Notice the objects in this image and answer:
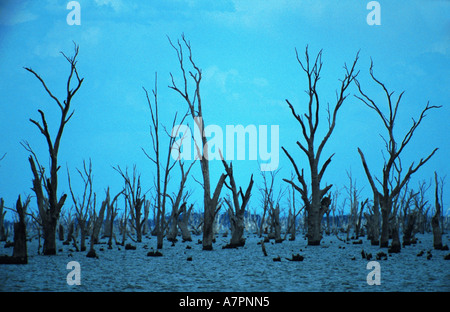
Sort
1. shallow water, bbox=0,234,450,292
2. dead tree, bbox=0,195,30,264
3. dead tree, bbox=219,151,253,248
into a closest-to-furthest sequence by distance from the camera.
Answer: shallow water, bbox=0,234,450,292
dead tree, bbox=0,195,30,264
dead tree, bbox=219,151,253,248

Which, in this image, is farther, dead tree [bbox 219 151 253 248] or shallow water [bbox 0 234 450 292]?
dead tree [bbox 219 151 253 248]

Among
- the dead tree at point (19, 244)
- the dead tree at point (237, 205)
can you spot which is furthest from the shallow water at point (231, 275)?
the dead tree at point (237, 205)

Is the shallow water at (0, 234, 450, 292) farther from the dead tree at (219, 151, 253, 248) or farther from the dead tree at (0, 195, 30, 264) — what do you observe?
the dead tree at (219, 151, 253, 248)

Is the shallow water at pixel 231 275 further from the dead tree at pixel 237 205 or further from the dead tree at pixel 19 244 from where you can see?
the dead tree at pixel 237 205

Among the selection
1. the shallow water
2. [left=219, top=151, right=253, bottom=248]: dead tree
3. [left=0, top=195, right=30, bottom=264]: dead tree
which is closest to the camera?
the shallow water

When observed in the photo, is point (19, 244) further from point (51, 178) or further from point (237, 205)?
point (237, 205)

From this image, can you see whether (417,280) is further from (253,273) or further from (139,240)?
(139,240)

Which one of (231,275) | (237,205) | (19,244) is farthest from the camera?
(237,205)

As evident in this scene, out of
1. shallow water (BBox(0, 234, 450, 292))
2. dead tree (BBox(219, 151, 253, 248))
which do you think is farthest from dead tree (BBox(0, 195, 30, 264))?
dead tree (BBox(219, 151, 253, 248))

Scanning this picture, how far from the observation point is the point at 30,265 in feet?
35.0

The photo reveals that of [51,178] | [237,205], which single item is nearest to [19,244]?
[51,178]
